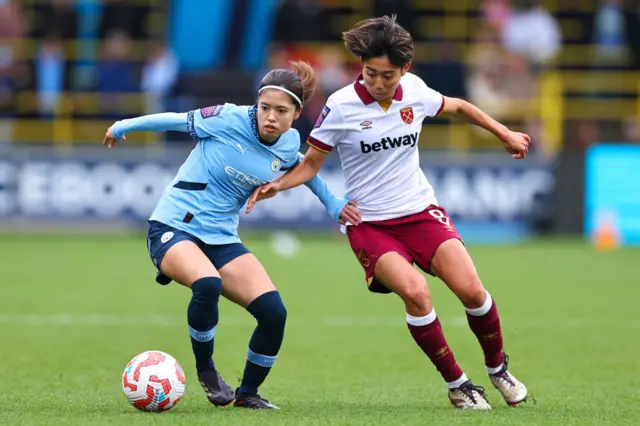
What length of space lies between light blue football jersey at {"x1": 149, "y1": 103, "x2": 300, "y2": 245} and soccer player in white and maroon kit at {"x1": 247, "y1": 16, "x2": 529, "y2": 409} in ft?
0.52

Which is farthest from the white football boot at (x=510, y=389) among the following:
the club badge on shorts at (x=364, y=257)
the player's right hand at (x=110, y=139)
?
the player's right hand at (x=110, y=139)

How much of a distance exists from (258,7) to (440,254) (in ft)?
56.0

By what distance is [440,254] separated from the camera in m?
7.30

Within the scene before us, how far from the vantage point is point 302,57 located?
21.6 m

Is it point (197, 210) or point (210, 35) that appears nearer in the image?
point (197, 210)

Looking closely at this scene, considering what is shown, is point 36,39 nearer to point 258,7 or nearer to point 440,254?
point 258,7

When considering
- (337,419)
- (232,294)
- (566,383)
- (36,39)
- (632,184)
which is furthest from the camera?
(36,39)

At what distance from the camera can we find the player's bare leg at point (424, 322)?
7121mm

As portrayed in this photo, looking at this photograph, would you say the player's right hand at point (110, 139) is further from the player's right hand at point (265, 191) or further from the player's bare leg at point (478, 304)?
the player's bare leg at point (478, 304)

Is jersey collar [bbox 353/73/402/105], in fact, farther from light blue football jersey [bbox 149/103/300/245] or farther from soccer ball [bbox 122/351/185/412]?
soccer ball [bbox 122/351/185/412]

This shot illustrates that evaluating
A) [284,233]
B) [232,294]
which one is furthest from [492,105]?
[232,294]

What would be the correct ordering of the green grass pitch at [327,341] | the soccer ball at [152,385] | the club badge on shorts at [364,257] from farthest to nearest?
the club badge on shorts at [364,257] → the green grass pitch at [327,341] → the soccer ball at [152,385]

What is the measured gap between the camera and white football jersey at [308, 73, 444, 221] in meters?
7.29

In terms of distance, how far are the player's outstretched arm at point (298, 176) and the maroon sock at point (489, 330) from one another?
1.24m
